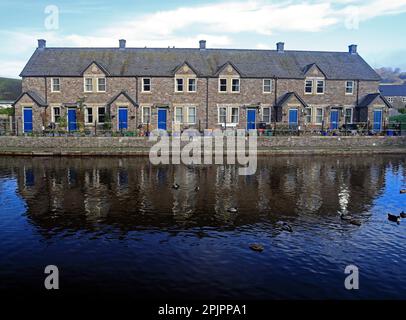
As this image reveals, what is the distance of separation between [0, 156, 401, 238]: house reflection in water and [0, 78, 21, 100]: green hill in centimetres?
7546

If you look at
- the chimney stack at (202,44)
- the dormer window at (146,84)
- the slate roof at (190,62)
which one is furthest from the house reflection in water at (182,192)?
the chimney stack at (202,44)

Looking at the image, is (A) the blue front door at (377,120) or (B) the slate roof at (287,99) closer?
(B) the slate roof at (287,99)

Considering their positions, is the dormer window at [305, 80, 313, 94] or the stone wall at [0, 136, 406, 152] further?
the dormer window at [305, 80, 313, 94]

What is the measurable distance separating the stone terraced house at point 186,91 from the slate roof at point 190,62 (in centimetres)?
12

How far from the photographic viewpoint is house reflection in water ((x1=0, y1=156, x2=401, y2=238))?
18.6 meters

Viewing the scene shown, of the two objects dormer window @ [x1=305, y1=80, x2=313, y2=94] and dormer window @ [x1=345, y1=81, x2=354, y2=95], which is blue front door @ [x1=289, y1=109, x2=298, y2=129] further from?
dormer window @ [x1=345, y1=81, x2=354, y2=95]

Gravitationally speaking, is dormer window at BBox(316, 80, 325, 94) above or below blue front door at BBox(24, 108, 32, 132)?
above

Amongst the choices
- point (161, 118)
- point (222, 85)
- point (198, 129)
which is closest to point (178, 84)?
point (161, 118)

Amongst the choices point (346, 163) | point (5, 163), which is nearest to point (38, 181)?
point (5, 163)

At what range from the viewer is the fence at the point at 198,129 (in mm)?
41875

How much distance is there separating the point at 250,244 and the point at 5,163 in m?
26.4

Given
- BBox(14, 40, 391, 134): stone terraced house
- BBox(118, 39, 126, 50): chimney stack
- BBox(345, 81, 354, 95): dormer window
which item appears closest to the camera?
BBox(14, 40, 391, 134): stone terraced house

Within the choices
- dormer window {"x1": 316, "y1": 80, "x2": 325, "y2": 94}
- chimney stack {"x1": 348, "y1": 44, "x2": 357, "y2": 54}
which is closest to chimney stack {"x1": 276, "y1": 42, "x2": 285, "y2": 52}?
dormer window {"x1": 316, "y1": 80, "x2": 325, "y2": 94}

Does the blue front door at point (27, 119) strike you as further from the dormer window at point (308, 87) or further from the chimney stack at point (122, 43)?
the dormer window at point (308, 87)
